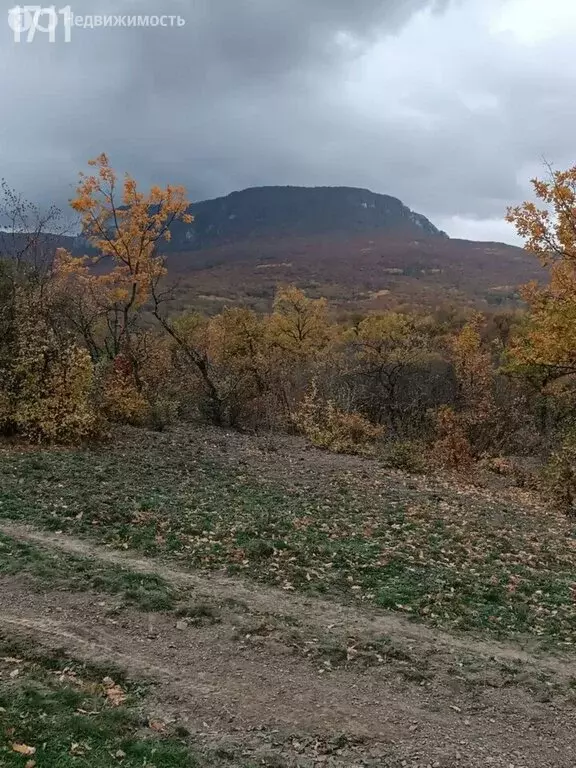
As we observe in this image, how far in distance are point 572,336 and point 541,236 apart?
2.95 metres

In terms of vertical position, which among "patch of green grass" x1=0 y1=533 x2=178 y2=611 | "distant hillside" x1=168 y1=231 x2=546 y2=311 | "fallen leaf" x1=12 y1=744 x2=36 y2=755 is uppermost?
"distant hillside" x1=168 y1=231 x2=546 y2=311

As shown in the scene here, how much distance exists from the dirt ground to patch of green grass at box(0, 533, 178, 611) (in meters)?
0.20

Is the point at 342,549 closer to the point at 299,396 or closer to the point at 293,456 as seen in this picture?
the point at 293,456

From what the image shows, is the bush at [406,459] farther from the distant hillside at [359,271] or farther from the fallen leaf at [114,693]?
the distant hillside at [359,271]

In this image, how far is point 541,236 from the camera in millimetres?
17750

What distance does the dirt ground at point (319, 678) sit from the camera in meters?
5.43

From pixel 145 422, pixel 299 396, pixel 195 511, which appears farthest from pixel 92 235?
pixel 195 511

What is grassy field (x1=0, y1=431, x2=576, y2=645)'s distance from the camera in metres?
8.42

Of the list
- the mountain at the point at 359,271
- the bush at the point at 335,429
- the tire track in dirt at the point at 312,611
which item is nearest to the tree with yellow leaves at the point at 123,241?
the bush at the point at 335,429

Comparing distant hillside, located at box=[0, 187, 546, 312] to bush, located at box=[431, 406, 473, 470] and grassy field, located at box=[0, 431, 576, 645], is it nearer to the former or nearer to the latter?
bush, located at box=[431, 406, 473, 470]

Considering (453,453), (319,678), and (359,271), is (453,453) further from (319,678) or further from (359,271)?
(359,271)

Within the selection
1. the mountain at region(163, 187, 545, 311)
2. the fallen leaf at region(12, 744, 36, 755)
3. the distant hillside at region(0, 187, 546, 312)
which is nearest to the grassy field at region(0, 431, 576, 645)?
the fallen leaf at region(12, 744, 36, 755)

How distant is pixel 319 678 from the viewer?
636 cm

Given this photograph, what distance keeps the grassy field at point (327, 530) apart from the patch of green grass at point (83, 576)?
2.0 inches
